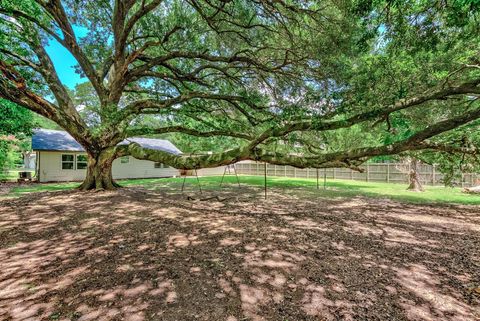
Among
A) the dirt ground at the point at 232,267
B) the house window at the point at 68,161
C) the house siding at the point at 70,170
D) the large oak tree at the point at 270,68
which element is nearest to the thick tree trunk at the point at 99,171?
the large oak tree at the point at 270,68

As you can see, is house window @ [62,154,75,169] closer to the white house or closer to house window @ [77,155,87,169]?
the white house

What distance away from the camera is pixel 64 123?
8625mm

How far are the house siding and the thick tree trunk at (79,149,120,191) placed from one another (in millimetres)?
7933

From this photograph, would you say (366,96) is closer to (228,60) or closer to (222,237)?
(228,60)

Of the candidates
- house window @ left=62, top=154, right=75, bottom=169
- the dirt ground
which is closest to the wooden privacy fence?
the dirt ground

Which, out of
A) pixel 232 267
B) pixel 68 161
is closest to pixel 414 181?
pixel 232 267

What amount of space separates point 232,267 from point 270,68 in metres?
6.16

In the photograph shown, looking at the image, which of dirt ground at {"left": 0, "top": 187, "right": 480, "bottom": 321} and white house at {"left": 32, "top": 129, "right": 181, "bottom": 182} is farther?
white house at {"left": 32, "top": 129, "right": 181, "bottom": 182}

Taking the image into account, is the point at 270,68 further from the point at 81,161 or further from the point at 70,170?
the point at 70,170

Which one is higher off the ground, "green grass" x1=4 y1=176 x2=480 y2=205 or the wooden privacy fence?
the wooden privacy fence

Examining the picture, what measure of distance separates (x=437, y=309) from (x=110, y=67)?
39.6 ft

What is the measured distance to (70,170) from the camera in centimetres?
1653

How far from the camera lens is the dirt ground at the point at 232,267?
231 centimetres

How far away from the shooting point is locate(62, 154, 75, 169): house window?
642 inches
